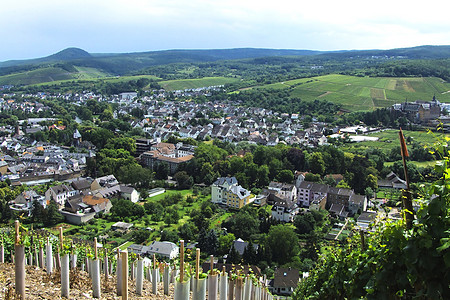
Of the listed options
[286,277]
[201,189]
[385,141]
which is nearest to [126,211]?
[201,189]

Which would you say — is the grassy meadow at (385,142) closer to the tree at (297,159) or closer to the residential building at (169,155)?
the tree at (297,159)

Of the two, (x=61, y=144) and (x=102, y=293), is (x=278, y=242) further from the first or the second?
(x=61, y=144)

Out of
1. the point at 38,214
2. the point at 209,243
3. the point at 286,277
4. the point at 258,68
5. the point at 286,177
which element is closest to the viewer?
the point at 286,277

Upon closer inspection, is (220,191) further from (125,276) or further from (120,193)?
(125,276)

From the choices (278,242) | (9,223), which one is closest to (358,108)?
(278,242)

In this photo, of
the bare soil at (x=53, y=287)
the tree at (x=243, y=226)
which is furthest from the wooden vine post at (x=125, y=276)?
the tree at (x=243, y=226)
